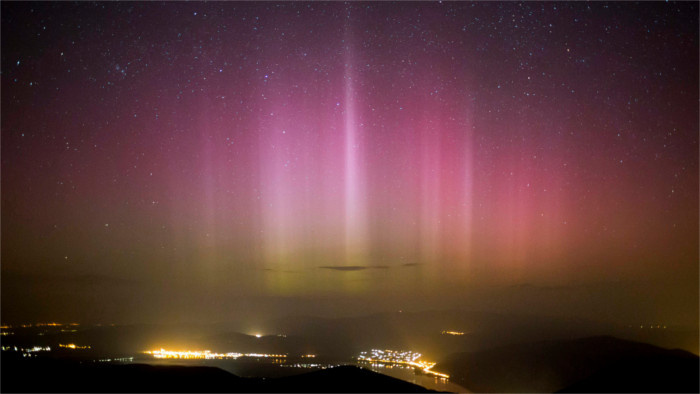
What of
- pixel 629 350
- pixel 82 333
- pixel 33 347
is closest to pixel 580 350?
pixel 629 350

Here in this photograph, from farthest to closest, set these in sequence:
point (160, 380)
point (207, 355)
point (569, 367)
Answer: point (207, 355)
point (569, 367)
point (160, 380)

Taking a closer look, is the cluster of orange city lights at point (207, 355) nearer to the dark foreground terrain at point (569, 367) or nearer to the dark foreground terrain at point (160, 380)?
the dark foreground terrain at point (569, 367)

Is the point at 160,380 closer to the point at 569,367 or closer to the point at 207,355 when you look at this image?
the point at 569,367

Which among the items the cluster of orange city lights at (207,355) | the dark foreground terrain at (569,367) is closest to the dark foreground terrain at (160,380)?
the dark foreground terrain at (569,367)

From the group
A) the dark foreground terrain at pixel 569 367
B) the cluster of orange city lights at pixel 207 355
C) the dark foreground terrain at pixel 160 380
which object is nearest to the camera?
the dark foreground terrain at pixel 160 380

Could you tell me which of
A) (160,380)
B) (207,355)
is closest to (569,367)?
(160,380)

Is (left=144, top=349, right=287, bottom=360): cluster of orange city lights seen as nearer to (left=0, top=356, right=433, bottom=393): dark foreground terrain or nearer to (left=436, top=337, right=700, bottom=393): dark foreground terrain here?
(left=436, top=337, right=700, bottom=393): dark foreground terrain

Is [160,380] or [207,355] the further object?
[207,355]
